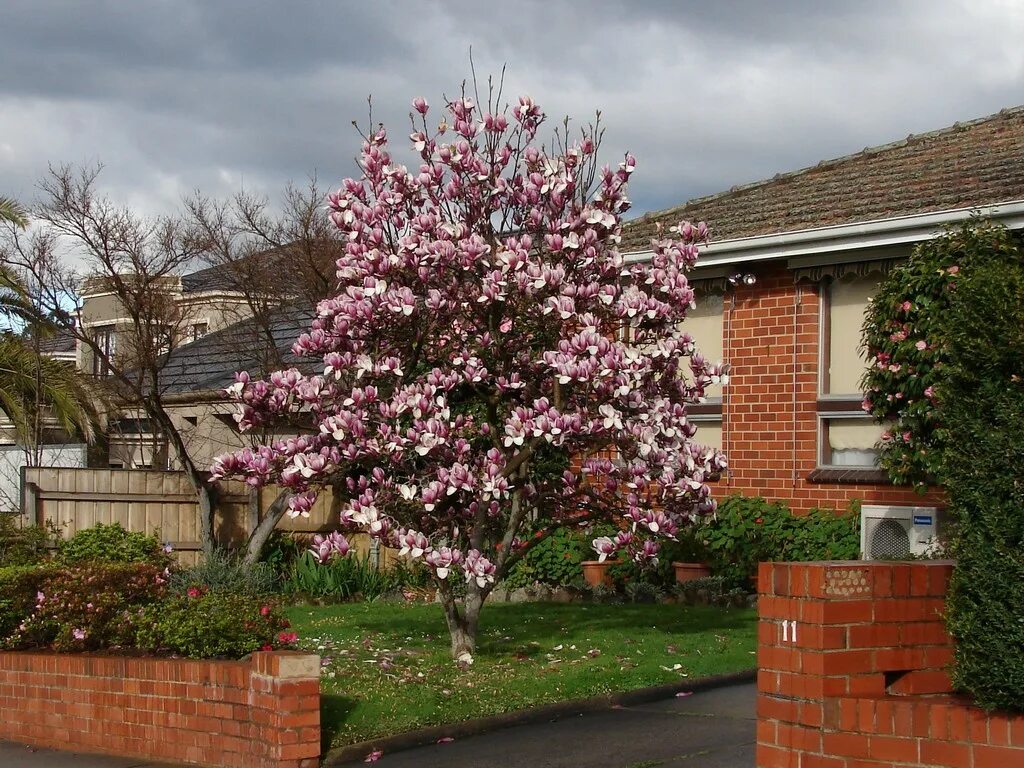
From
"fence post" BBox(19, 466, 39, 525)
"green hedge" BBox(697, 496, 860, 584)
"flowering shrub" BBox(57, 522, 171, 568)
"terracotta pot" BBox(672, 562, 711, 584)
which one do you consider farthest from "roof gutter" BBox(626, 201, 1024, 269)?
"fence post" BBox(19, 466, 39, 525)

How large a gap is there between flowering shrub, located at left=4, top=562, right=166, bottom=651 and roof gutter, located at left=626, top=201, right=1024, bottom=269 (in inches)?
281

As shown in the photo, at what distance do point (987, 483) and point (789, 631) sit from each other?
104cm

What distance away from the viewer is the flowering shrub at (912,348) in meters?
10.6

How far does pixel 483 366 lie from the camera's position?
32.8ft

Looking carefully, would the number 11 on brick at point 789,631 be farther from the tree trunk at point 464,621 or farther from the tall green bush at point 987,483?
the tree trunk at point 464,621

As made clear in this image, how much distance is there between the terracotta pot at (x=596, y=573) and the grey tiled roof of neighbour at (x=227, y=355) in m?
8.57

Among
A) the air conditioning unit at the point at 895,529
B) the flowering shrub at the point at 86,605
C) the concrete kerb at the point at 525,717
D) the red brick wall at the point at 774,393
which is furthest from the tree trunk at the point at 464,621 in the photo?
the red brick wall at the point at 774,393

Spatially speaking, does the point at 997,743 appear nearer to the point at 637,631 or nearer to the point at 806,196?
the point at 637,631

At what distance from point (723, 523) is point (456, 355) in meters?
5.51

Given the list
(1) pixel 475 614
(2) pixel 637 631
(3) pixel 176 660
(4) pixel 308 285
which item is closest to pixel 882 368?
(2) pixel 637 631

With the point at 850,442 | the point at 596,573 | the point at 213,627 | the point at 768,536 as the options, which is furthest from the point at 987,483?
the point at 596,573

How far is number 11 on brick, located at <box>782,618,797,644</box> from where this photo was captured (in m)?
5.42

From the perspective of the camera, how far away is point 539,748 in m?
8.15

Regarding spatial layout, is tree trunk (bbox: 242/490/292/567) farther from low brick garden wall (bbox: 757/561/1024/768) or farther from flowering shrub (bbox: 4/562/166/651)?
low brick garden wall (bbox: 757/561/1024/768)
